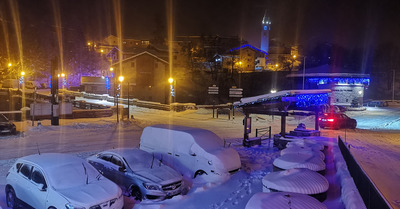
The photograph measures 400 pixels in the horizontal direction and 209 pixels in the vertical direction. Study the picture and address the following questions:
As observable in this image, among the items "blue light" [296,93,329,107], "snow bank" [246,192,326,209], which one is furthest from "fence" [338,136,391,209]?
"blue light" [296,93,329,107]

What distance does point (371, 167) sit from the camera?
44.5 ft

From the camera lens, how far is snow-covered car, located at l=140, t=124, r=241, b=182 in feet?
36.1

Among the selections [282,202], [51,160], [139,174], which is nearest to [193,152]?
[139,174]

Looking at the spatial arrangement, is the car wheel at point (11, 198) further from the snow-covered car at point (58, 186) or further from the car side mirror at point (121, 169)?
the car side mirror at point (121, 169)

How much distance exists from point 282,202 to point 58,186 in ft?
19.3

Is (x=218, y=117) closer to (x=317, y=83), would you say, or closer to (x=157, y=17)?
(x=317, y=83)

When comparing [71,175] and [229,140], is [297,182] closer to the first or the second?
[71,175]

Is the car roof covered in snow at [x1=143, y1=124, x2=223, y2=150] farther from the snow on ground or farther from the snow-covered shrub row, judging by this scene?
the snow-covered shrub row

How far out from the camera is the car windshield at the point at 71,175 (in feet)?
25.9

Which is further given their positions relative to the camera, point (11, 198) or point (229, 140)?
point (229, 140)

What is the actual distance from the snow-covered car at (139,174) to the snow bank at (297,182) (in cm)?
325

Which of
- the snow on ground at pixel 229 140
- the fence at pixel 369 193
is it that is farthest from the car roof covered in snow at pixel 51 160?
the fence at pixel 369 193

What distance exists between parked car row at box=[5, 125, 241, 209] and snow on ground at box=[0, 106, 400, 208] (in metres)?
0.61

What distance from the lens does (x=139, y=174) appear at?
968 cm
